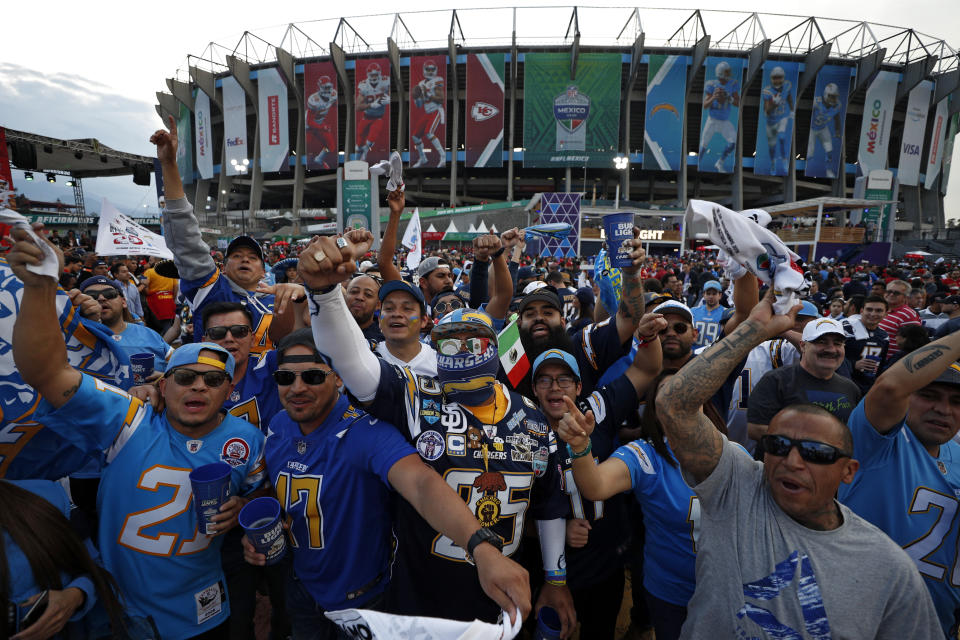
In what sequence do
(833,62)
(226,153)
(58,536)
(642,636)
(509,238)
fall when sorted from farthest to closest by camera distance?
(226,153)
(833,62)
(509,238)
(642,636)
(58,536)

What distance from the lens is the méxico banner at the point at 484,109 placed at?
137ft

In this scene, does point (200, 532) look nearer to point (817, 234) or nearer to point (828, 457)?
point (828, 457)

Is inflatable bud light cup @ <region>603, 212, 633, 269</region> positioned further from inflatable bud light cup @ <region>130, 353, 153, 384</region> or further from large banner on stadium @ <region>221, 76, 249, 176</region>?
large banner on stadium @ <region>221, 76, 249, 176</region>

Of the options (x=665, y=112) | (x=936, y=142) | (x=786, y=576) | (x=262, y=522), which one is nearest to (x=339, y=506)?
(x=262, y=522)

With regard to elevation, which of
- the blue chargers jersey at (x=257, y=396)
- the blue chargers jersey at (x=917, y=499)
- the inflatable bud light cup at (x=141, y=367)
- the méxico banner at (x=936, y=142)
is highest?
the méxico banner at (x=936, y=142)

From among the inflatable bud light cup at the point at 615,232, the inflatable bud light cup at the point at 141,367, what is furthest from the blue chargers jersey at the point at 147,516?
the inflatable bud light cup at the point at 615,232

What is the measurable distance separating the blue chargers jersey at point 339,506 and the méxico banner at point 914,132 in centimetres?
5971

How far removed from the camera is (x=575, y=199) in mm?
16328

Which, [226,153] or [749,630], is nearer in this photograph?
[749,630]

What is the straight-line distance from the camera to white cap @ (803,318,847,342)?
11.6ft

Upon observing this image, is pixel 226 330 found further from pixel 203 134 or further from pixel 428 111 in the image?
pixel 203 134

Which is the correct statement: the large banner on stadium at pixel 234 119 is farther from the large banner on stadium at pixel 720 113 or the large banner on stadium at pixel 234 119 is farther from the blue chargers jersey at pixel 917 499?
the blue chargers jersey at pixel 917 499

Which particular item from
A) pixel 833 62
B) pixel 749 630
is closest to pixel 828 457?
pixel 749 630

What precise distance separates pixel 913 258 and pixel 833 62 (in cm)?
2232
